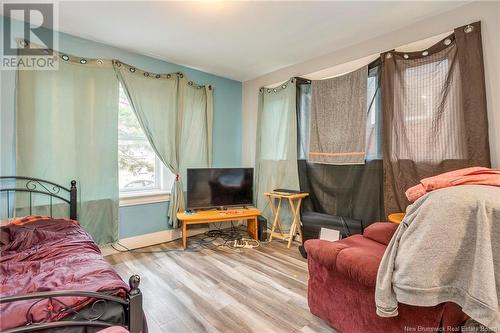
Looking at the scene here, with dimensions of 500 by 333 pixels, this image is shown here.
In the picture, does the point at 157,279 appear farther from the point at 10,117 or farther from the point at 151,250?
the point at 10,117

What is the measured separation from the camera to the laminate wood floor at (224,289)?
1841 mm

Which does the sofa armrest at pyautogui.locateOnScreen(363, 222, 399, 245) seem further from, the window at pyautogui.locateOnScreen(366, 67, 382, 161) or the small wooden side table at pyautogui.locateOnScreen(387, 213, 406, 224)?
the window at pyautogui.locateOnScreen(366, 67, 382, 161)

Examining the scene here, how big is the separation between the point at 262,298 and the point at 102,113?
268 cm

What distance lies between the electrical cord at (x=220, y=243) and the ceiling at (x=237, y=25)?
2.48m

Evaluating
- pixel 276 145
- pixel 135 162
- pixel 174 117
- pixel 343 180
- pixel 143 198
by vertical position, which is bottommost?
pixel 143 198

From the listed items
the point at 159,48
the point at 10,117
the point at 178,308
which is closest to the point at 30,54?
the point at 10,117

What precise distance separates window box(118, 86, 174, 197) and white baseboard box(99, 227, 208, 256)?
1.92ft

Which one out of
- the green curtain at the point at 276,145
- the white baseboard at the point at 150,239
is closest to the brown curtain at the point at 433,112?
the green curtain at the point at 276,145

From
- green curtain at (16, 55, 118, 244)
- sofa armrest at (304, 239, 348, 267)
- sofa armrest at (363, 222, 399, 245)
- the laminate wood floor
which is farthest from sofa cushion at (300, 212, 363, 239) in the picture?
green curtain at (16, 55, 118, 244)

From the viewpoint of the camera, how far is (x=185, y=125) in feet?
12.0

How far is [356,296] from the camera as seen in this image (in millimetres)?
1570

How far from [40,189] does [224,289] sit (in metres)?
2.16

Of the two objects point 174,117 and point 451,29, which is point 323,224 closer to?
point 451,29

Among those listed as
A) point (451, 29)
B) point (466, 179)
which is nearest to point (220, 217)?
point (466, 179)
